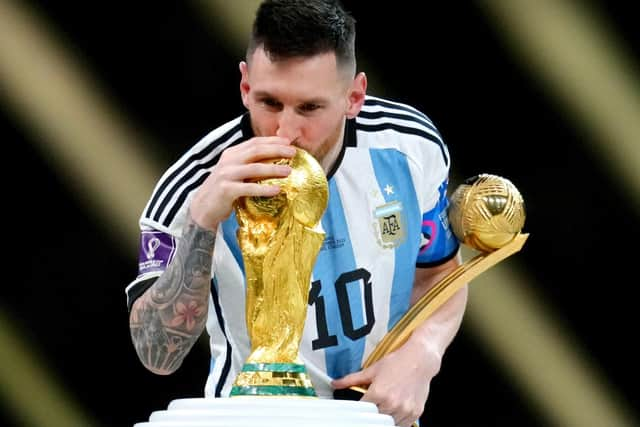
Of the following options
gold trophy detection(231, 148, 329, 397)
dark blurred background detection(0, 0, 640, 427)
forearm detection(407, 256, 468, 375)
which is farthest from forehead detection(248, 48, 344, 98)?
dark blurred background detection(0, 0, 640, 427)

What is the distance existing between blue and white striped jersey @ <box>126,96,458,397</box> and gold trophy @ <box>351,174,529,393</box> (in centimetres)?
14

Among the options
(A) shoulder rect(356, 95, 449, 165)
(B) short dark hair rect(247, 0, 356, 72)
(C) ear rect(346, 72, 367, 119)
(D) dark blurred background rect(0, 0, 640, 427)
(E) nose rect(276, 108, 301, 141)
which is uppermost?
(B) short dark hair rect(247, 0, 356, 72)

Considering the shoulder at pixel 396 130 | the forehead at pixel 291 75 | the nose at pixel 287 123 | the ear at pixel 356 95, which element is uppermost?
the forehead at pixel 291 75

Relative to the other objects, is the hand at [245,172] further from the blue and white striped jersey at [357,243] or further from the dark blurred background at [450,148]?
the dark blurred background at [450,148]

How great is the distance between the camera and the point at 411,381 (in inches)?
70.0

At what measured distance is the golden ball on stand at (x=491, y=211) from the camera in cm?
185

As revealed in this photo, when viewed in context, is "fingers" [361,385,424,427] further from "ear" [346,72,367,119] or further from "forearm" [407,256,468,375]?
"ear" [346,72,367,119]

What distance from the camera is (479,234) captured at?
6.15 ft

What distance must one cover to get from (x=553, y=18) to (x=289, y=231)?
1260 millimetres

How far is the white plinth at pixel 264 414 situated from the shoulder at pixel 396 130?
2.17 feet

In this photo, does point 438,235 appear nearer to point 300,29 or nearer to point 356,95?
point 356,95

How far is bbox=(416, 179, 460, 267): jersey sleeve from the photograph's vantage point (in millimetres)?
2057

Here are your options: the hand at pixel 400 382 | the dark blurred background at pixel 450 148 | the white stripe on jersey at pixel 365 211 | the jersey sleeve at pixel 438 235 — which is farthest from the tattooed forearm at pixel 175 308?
the dark blurred background at pixel 450 148

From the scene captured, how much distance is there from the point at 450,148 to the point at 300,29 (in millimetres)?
1107
